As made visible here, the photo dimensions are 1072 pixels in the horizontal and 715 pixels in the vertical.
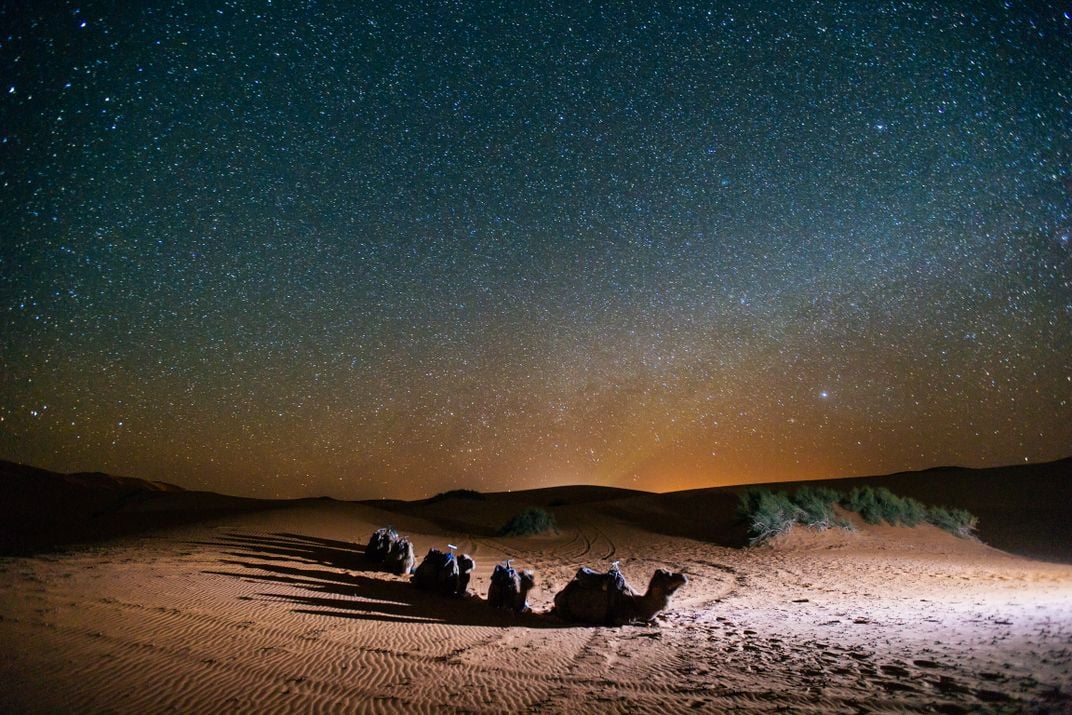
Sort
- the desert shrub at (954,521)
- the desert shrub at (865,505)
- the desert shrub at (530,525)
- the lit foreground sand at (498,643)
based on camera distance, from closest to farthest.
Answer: the lit foreground sand at (498,643), the desert shrub at (954,521), the desert shrub at (865,505), the desert shrub at (530,525)

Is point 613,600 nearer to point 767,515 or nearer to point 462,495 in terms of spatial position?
point 767,515

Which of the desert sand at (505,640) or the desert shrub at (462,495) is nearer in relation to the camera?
the desert sand at (505,640)

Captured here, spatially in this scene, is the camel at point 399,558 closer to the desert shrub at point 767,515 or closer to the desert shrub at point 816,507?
the desert shrub at point 767,515

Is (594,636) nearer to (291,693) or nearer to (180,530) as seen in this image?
(291,693)

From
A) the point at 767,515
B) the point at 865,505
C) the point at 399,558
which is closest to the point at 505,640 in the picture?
the point at 399,558

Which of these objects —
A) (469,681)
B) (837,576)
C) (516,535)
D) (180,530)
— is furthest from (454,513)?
(469,681)

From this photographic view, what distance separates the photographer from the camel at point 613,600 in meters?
9.69

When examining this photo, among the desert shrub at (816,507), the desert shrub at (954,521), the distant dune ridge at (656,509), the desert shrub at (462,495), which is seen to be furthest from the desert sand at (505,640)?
the desert shrub at (462,495)

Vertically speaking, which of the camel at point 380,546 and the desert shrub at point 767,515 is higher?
the desert shrub at point 767,515

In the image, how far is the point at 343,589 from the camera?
1203cm

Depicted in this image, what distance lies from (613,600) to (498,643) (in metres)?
2.56

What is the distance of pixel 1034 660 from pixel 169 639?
10.7m

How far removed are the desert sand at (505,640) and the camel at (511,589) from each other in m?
→ 0.32

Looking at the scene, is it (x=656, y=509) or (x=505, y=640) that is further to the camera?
(x=656, y=509)
